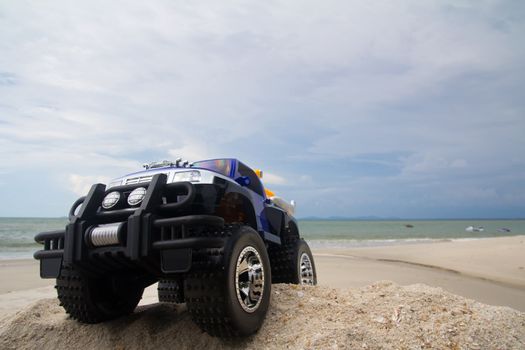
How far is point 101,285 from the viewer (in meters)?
3.78

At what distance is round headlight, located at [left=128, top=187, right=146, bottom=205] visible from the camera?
10.9 feet

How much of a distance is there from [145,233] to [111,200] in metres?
0.67

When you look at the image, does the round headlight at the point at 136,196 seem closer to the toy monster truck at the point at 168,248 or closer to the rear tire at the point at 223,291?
the toy monster truck at the point at 168,248

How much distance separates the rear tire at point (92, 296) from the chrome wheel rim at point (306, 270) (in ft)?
6.50

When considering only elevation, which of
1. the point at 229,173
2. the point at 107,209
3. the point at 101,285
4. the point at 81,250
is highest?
the point at 229,173

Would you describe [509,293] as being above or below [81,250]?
below

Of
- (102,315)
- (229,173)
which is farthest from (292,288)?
(102,315)

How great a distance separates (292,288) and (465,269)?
9.49m

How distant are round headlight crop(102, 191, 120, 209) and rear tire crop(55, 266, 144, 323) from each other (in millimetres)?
569

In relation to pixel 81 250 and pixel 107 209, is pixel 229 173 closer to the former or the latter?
pixel 107 209

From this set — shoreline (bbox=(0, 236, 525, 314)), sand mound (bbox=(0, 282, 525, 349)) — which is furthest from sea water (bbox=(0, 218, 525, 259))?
sand mound (bbox=(0, 282, 525, 349))

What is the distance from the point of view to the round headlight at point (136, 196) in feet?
10.9

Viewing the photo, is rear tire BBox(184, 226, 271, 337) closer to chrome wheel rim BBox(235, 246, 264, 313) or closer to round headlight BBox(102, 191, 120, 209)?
chrome wheel rim BBox(235, 246, 264, 313)

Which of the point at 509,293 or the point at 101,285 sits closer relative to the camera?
the point at 101,285
